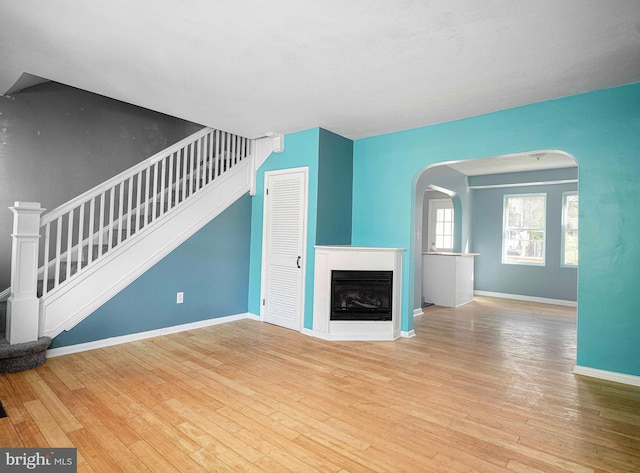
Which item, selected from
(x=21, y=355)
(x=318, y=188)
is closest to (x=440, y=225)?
(x=318, y=188)

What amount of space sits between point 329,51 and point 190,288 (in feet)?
10.6

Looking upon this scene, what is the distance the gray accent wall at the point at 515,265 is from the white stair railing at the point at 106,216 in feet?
17.9

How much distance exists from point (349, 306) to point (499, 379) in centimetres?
173

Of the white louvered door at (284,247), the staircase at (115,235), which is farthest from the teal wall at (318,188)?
the staircase at (115,235)

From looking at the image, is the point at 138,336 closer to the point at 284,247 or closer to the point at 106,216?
the point at 106,216

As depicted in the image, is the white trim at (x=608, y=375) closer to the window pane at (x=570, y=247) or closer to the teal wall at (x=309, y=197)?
the teal wall at (x=309, y=197)

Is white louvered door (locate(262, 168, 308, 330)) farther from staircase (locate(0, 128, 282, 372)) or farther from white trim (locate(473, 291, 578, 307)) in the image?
white trim (locate(473, 291, 578, 307))

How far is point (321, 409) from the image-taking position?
243 centimetres

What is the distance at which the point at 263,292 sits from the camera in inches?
193

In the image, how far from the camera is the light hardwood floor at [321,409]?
1.90 metres

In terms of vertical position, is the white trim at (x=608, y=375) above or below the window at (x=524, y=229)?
below

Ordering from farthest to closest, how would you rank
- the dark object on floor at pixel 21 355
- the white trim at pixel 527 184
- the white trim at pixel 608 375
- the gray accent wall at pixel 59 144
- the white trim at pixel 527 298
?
the white trim at pixel 527 298 < the white trim at pixel 527 184 < the gray accent wall at pixel 59 144 < the white trim at pixel 608 375 < the dark object on floor at pixel 21 355

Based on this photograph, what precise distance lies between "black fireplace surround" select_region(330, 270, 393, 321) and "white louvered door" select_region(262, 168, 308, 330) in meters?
Result: 0.51

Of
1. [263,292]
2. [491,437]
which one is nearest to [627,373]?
[491,437]
